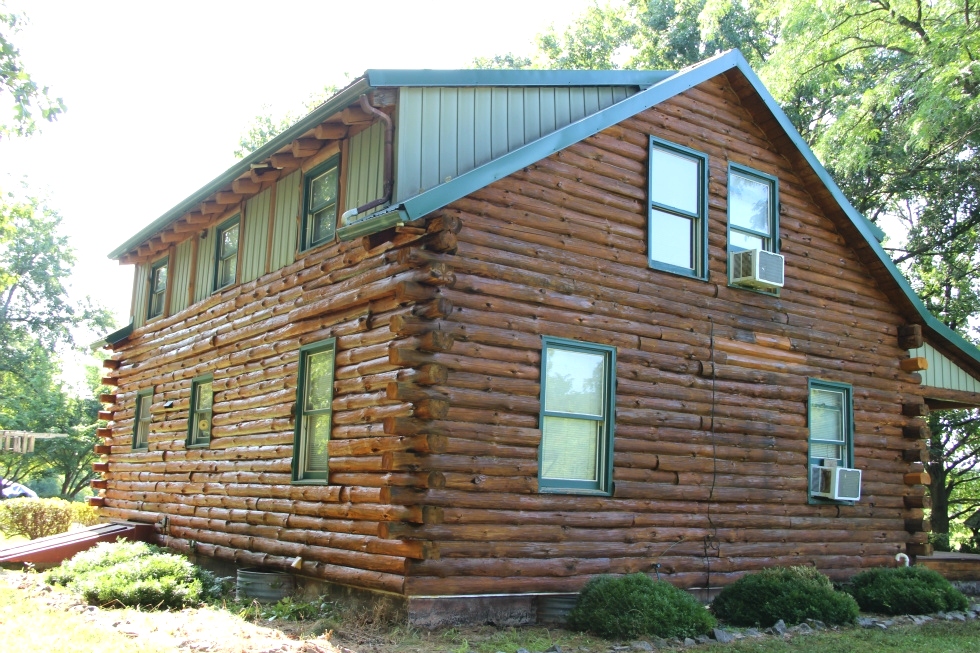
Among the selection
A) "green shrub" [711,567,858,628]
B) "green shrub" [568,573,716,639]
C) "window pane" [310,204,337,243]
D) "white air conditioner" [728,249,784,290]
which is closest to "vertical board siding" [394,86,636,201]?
"window pane" [310,204,337,243]

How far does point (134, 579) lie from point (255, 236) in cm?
550

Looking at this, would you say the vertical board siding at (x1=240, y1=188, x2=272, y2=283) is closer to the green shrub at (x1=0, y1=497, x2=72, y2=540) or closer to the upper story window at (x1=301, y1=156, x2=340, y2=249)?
the upper story window at (x1=301, y1=156, x2=340, y2=249)

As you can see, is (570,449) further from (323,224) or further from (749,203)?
(749,203)

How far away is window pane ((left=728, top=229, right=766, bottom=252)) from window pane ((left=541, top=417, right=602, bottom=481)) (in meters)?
3.80

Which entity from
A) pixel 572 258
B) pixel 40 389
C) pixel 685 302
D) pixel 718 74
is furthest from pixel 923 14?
pixel 40 389

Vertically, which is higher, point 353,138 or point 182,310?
point 353,138

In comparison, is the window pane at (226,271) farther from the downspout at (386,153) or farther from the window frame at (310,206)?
the downspout at (386,153)

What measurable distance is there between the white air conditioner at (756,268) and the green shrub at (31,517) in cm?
1674

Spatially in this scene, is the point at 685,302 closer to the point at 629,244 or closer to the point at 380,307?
the point at 629,244

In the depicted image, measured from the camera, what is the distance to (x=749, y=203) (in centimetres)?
1344

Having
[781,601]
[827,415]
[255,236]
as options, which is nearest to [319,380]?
[255,236]

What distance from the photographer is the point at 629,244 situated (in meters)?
11.7

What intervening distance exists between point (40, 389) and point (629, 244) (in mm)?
44247

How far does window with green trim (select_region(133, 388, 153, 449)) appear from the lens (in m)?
17.7
